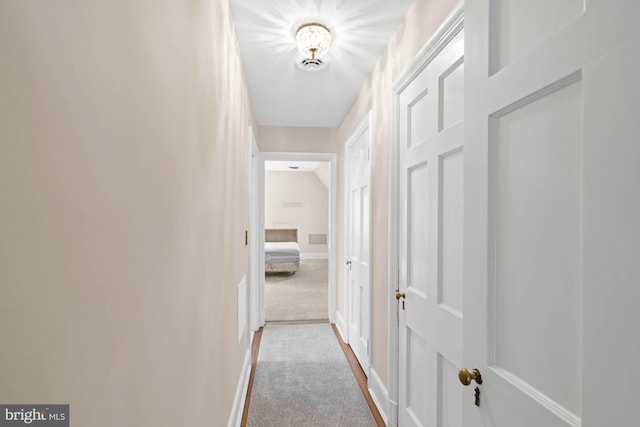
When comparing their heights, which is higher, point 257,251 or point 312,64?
point 312,64

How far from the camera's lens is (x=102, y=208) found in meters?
0.52

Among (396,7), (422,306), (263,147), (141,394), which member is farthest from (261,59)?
(141,394)

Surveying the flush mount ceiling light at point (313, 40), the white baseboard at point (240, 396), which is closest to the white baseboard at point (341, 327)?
the white baseboard at point (240, 396)

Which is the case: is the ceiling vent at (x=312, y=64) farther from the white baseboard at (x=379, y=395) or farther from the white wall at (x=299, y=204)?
the white wall at (x=299, y=204)

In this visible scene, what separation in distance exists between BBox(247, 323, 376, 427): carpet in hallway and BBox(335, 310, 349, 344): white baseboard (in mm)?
105

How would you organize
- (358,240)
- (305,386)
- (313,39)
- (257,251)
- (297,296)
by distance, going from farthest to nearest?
(297,296), (257,251), (358,240), (305,386), (313,39)

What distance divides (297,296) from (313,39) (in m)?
4.07

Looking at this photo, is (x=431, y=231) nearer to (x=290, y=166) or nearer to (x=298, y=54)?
(x=298, y=54)

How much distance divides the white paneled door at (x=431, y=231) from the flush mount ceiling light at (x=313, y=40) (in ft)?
1.72

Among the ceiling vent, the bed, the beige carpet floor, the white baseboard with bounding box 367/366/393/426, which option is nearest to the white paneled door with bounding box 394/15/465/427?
the white baseboard with bounding box 367/366/393/426

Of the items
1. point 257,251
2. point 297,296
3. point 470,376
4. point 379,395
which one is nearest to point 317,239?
point 297,296

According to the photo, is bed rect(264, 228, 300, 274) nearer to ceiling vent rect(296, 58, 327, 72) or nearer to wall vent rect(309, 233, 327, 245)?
wall vent rect(309, 233, 327, 245)

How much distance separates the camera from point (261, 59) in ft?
7.33

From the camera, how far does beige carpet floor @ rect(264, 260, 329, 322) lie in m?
4.24
